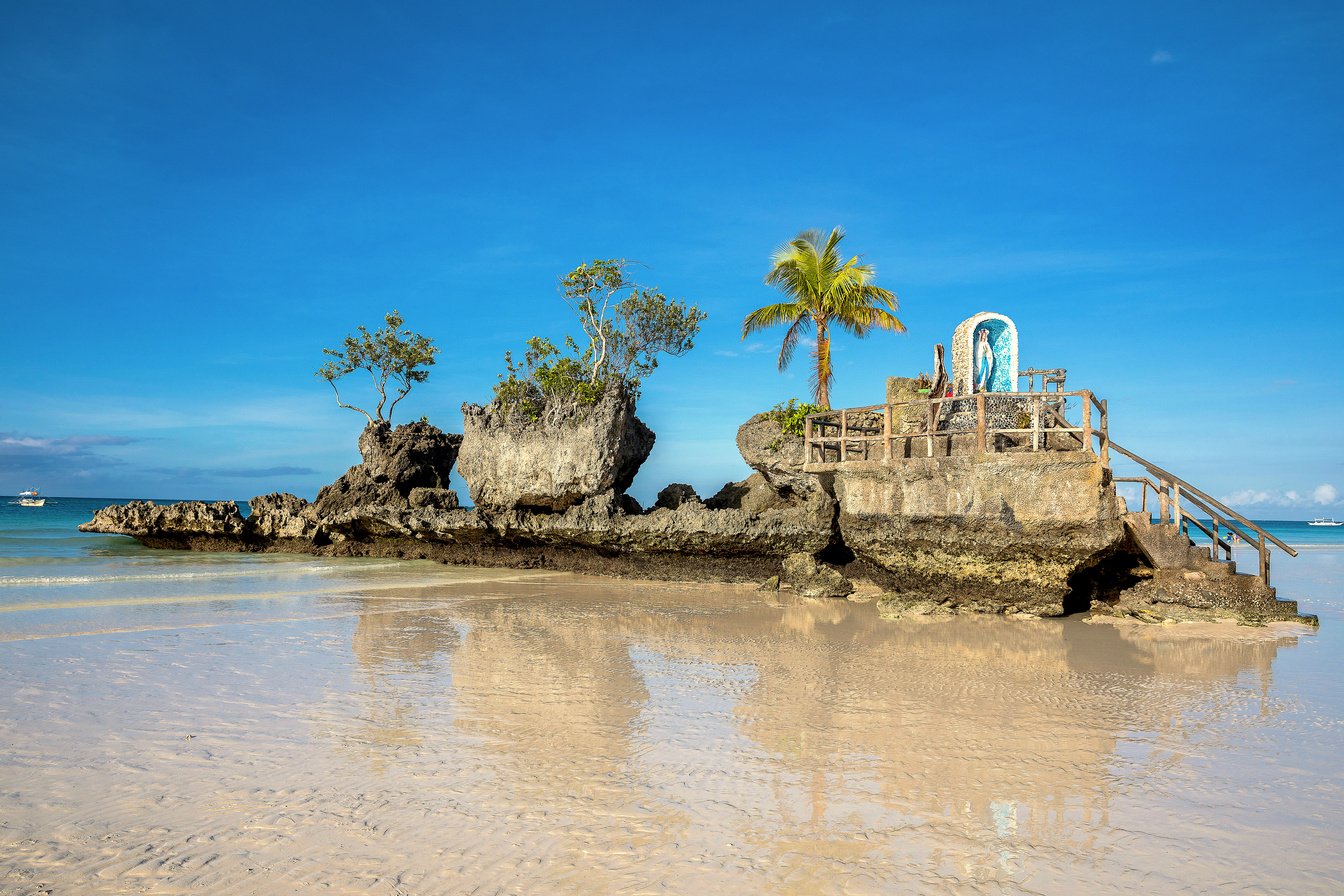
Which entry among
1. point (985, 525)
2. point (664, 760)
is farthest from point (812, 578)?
point (664, 760)

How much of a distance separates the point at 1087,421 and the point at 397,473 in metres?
23.3

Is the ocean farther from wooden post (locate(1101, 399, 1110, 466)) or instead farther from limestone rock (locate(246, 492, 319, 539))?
limestone rock (locate(246, 492, 319, 539))

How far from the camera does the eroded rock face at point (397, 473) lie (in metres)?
29.6

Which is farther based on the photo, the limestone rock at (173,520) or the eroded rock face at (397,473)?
the limestone rock at (173,520)

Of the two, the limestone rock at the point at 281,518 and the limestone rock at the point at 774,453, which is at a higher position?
the limestone rock at the point at 774,453

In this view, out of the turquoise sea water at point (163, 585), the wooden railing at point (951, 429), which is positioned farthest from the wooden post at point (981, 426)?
the turquoise sea water at point (163, 585)

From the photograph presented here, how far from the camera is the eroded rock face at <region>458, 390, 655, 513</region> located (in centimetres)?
2366

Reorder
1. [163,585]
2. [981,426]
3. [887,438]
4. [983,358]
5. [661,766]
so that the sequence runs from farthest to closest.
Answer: [163,585] → [983,358] → [887,438] → [981,426] → [661,766]

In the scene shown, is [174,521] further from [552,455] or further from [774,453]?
[774,453]

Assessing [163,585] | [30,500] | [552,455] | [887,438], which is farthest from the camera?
[30,500]

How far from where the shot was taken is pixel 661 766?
260 inches

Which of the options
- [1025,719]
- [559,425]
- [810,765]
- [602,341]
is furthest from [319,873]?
[602,341]

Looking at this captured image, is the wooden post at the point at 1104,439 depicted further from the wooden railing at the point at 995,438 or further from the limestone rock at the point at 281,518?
the limestone rock at the point at 281,518

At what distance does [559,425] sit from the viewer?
963 inches
